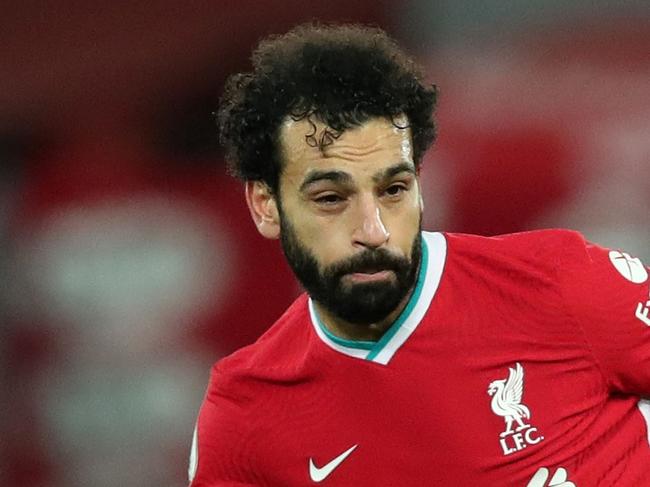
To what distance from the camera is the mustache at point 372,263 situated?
141 cm

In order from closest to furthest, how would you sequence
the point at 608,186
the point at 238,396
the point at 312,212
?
the point at 312,212, the point at 238,396, the point at 608,186

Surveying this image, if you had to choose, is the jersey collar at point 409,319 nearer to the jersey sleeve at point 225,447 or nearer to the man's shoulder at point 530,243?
the man's shoulder at point 530,243

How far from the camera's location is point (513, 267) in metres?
1.48

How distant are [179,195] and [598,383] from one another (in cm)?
154

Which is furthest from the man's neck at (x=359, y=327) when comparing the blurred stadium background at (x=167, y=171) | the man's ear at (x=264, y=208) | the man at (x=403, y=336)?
the blurred stadium background at (x=167, y=171)

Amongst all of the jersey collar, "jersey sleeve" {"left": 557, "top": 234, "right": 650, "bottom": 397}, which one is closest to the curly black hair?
the jersey collar

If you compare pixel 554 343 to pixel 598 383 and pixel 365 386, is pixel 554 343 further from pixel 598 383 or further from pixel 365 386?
pixel 365 386

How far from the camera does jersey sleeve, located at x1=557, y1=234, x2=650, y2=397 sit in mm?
1425

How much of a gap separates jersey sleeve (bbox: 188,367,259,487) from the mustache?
0.23 meters

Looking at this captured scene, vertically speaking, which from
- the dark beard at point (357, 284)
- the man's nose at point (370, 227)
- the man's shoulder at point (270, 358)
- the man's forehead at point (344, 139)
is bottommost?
the man's shoulder at point (270, 358)

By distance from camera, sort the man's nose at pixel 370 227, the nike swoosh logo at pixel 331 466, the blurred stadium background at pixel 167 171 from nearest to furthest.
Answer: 1. the man's nose at pixel 370 227
2. the nike swoosh logo at pixel 331 466
3. the blurred stadium background at pixel 167 171

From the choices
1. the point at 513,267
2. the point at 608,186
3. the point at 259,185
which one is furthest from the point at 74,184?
the point at 513,267

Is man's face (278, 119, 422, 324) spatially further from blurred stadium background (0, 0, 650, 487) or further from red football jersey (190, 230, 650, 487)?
blurred stadium background (0, 0, 650, 487)

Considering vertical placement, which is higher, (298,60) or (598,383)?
(298,60)
